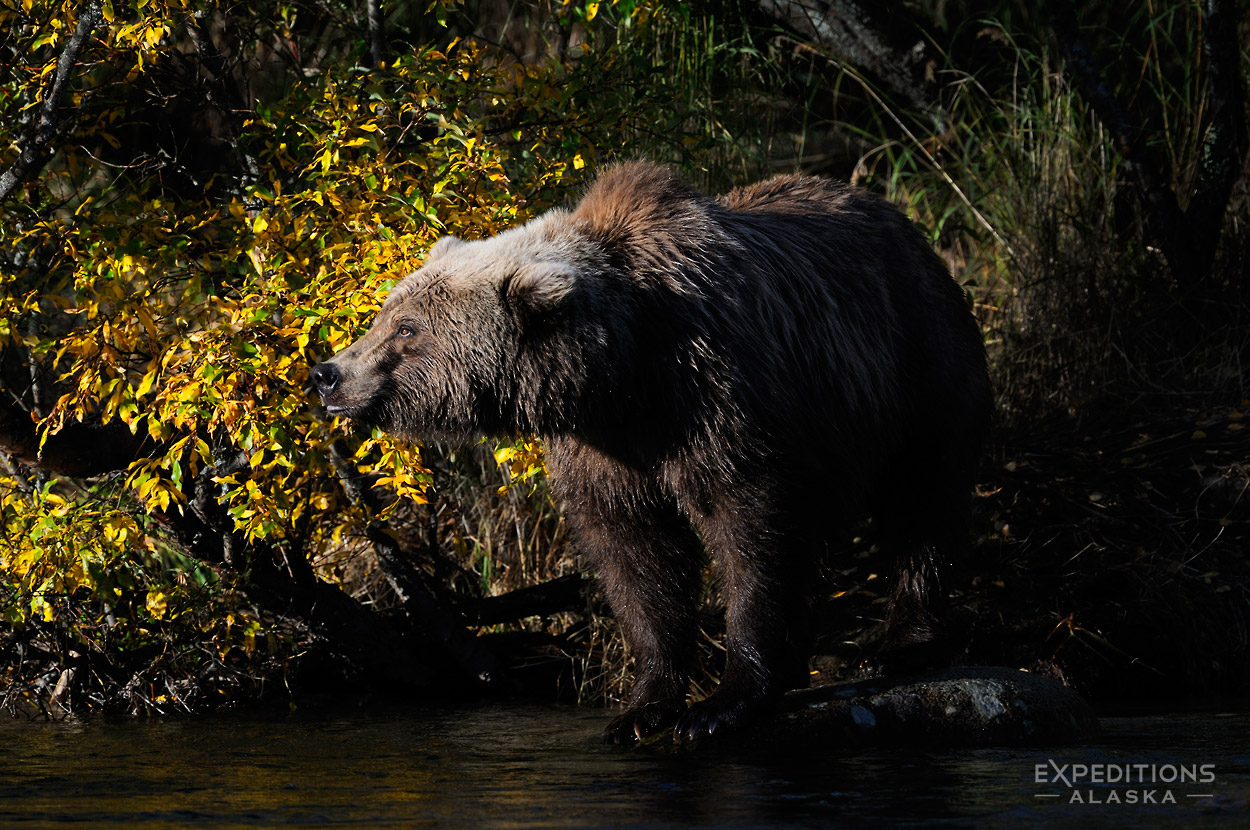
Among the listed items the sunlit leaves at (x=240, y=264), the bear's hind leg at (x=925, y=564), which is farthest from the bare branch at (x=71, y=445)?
the bear's hind leg at (x=925, y=564)

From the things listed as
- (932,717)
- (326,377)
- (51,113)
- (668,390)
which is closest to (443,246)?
(326,377)

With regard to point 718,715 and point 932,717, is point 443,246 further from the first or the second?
point 932,717

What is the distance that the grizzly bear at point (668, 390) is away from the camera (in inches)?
193

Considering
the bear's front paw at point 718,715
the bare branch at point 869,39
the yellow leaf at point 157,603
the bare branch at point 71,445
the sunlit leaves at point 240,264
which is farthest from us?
the bare branch at point 869,39

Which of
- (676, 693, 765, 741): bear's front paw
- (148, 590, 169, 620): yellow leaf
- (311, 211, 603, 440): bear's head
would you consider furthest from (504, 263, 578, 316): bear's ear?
(148, 590, 169, 620): yellow leaf

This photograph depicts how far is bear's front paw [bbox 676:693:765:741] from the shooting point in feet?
16.1

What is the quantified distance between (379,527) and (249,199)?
158cm

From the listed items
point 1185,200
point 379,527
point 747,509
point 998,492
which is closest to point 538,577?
point 379,527

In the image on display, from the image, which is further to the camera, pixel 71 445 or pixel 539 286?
pixel 71 445

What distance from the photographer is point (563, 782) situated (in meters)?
4.35

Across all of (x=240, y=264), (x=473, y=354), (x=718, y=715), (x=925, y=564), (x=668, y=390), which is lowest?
(x=718, y=715)

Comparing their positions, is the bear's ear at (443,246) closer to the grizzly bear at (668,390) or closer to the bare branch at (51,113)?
the grizzly bear at (668,390)

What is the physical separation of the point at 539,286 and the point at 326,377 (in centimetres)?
79

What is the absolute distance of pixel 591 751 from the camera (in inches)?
198
